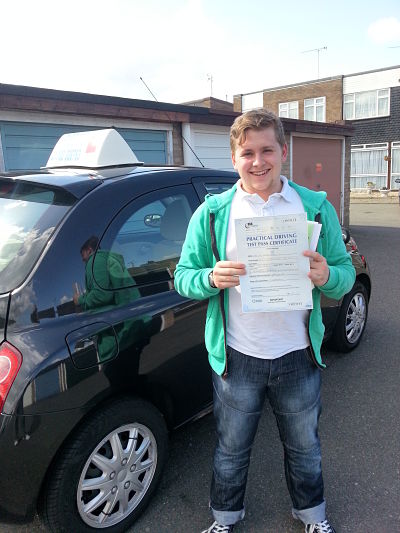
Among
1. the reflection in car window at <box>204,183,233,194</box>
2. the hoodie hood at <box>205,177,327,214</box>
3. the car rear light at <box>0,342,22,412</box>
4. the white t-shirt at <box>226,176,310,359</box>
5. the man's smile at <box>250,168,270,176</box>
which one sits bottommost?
the car rear light at <box>0,342,22,412</box>

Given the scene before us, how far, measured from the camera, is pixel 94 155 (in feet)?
8.43

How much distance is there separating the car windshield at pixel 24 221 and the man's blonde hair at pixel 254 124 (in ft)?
2.69

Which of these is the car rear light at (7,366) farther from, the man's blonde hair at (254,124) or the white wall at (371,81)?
the white wall at (371,81)

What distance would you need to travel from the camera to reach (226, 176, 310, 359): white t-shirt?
171 centimetres

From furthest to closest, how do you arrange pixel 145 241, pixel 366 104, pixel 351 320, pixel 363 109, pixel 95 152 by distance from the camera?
1. pixel 363 109
2. pixel 366 104
3. pixel 351 320
4. pixel 95 152
5. pixel 145 241

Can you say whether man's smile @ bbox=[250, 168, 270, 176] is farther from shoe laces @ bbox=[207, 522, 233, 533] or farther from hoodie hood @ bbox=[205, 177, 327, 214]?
shoe laces @ bbox=[207, 522, 233, 533]

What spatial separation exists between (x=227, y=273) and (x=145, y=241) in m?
0.83

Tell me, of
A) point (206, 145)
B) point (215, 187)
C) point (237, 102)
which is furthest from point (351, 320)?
point (237, 102)

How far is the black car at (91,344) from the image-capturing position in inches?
66.8

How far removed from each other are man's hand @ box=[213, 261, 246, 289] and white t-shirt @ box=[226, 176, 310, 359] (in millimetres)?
124

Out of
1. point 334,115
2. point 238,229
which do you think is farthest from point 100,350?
point 334,115

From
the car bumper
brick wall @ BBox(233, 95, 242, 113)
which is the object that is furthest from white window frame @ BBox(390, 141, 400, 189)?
the car bumper

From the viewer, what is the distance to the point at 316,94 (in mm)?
29594

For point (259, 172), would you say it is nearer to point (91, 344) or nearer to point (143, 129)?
point (91, 344)
